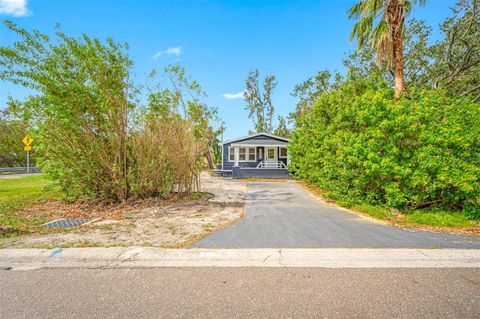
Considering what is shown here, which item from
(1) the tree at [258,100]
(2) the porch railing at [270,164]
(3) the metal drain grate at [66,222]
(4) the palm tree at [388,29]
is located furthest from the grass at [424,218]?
(1) the tree at [258,100]

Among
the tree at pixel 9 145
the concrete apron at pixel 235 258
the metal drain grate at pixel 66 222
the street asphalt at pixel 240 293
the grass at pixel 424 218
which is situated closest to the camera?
the street asphalt at pixel 240 293

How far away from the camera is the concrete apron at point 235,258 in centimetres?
339

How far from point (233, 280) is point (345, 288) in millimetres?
1358

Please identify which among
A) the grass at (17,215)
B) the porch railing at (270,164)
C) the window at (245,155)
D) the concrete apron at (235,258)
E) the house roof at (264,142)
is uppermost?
the house roof at (264,142)

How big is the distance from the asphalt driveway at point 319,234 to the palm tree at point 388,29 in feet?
15.8

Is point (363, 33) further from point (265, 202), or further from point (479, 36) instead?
point (479, 36)

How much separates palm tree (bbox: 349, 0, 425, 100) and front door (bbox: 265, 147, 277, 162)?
42.0 feet

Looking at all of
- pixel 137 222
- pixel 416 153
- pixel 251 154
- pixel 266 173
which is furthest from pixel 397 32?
pixel 251 154

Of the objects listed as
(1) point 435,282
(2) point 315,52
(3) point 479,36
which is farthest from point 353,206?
(3) point 479,36

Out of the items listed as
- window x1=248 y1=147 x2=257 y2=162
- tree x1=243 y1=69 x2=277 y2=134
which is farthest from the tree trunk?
tree x1=243 y1=69 x2=277 y2=134

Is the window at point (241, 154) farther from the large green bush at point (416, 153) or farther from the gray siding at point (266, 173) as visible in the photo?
the large green bush at point (416, 153)

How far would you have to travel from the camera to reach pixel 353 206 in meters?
7.41

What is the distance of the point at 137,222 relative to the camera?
5926mm

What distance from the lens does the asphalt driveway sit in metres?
4.20
